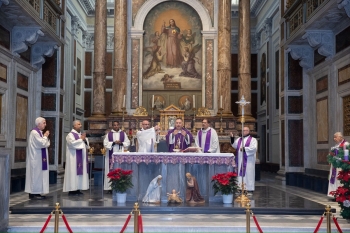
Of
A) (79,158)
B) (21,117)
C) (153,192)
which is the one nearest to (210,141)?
(153,192)

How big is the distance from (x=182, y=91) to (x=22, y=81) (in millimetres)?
6603

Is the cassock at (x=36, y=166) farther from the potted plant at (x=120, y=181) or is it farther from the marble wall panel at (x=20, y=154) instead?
the marble wall panel at (x=20, y=154)

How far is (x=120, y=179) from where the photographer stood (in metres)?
10.7

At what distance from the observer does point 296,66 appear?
1769 centimetres

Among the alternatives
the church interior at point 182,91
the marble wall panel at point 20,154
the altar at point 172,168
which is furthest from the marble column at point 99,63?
the altar at point 172,168

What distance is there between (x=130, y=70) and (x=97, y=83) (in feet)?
5.89

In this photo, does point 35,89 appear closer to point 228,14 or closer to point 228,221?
point 228,14

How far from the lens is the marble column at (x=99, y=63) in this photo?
17828 mm

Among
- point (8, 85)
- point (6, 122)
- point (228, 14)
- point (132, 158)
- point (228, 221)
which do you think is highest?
point (228, 14)

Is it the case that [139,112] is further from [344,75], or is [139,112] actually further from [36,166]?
[344,75]

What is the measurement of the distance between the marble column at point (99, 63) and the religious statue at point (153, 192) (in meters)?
7.40

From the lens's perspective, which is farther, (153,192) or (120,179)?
(153,192)

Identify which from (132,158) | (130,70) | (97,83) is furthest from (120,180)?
(130,70)

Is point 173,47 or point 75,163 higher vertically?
point 173,47
